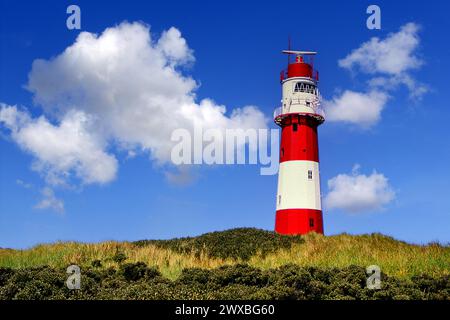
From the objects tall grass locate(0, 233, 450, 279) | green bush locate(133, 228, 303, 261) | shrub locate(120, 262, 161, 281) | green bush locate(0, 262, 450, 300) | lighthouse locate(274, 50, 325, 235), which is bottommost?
green bush locate(0, 262, 450, 300)

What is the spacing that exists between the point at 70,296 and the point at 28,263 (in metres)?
8.62

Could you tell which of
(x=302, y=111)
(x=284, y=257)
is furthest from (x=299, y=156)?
(x=284, y=257)

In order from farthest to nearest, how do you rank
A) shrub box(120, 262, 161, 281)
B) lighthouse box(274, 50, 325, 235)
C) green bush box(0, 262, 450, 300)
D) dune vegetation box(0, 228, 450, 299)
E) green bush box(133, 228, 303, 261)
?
lighthouse box(274, 50, 325, 235)
green bush box(133, 228, 303, 261)
shrub box(120, 262, 161, 281)
dune vegetation box(0, 228, 450, 299)
green bush box(0, 262, 450, 300)

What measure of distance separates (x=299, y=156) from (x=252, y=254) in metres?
10.2

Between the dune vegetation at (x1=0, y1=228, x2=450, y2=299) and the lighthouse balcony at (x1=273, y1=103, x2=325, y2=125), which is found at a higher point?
the lighthouse balcony at (x1=273, y1=103, x2=325, y2=125)

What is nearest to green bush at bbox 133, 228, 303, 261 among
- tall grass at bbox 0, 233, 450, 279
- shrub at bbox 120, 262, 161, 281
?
tall grass at bbox 0, 233, 450, 279

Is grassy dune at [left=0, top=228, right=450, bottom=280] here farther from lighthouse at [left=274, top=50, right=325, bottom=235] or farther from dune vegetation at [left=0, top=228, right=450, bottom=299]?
lighthouse at [left=274, top=50, right=325, bottom=235]

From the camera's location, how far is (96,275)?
14211 millimetres

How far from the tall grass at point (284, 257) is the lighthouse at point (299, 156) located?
A: 23.1 feet

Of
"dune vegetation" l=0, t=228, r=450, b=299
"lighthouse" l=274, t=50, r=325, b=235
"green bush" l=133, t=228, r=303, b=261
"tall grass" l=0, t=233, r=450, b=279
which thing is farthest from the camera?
"lighthouse" l=274, t=50, r=325, b=235

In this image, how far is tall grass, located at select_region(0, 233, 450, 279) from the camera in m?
16.5

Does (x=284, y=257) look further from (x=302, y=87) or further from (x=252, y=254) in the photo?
(x=302, y=87)
